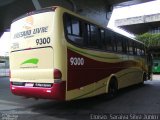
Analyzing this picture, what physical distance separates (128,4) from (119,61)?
7.93 meters

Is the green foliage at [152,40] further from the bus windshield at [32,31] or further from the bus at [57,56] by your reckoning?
the bus windshield at [32,31]

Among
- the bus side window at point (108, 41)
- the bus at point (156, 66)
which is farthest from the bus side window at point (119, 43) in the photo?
the bus at point (156, 66)

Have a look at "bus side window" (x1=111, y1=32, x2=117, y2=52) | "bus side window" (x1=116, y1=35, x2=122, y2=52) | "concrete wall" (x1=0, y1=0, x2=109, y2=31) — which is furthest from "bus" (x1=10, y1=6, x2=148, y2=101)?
"concrete wall" (x1=0, y1=0, x2=109, y2=31)

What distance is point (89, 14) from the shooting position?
1917 centimetres

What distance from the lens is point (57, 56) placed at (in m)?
8.88

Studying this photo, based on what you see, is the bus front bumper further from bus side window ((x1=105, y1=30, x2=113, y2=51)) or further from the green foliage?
the green foliage

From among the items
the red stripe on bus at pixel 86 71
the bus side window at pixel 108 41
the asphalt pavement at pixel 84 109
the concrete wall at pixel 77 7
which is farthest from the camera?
the concrete wall at pixel 77 7

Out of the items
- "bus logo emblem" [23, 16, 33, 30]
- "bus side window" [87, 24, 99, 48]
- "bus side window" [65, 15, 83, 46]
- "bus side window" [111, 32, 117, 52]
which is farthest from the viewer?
"bus side window" [111, 32, 117, 52]

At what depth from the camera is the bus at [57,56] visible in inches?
352

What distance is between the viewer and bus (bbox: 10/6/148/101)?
352 inches

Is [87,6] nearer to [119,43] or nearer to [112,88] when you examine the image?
[119,43]

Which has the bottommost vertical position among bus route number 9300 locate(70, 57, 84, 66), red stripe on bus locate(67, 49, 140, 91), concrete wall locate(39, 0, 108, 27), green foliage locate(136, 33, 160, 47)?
red stripe on bus locate(67, 49, 140, 91)

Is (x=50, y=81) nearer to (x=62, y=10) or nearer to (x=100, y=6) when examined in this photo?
(x=62, y=10)

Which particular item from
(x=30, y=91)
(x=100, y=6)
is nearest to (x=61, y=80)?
(x=30, y=91)
